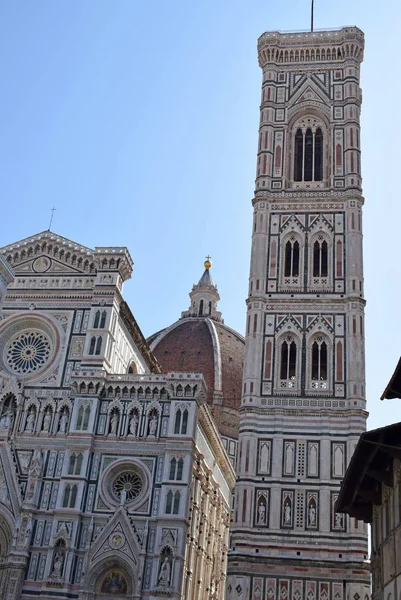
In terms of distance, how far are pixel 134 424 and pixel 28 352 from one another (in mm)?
6538

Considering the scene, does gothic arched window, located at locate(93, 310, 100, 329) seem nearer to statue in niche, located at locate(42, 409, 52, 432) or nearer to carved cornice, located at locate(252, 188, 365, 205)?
statue in niche, located at locate(42, 409, 52, 432)

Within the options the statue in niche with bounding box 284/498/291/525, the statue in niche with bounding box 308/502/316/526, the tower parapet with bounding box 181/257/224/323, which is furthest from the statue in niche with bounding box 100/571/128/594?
the tower parapet with bounding box 181/257/224/323

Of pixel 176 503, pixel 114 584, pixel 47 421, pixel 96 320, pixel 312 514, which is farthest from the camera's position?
pixel 96 320

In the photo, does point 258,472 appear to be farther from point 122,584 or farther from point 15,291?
point 15,291

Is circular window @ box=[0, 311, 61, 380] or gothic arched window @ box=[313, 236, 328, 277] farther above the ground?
gothic arched window @ box=[313, 236, 328, 277]

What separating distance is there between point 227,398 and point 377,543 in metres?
46.6

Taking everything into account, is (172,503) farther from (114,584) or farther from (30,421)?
(30,421)

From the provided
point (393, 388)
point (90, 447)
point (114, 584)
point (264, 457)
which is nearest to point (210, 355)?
point (264, 457)

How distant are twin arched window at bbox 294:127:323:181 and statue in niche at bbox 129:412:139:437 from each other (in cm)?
1469

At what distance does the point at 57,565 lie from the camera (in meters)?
29.7

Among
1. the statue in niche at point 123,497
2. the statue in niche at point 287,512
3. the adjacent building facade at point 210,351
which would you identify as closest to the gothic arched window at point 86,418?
the statue in niche at point 123,497

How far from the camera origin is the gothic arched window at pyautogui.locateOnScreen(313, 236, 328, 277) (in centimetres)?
3549

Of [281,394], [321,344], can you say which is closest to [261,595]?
[281,394]

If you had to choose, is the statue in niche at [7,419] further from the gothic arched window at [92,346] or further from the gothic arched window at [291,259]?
the gothic arched window at [291,259]
